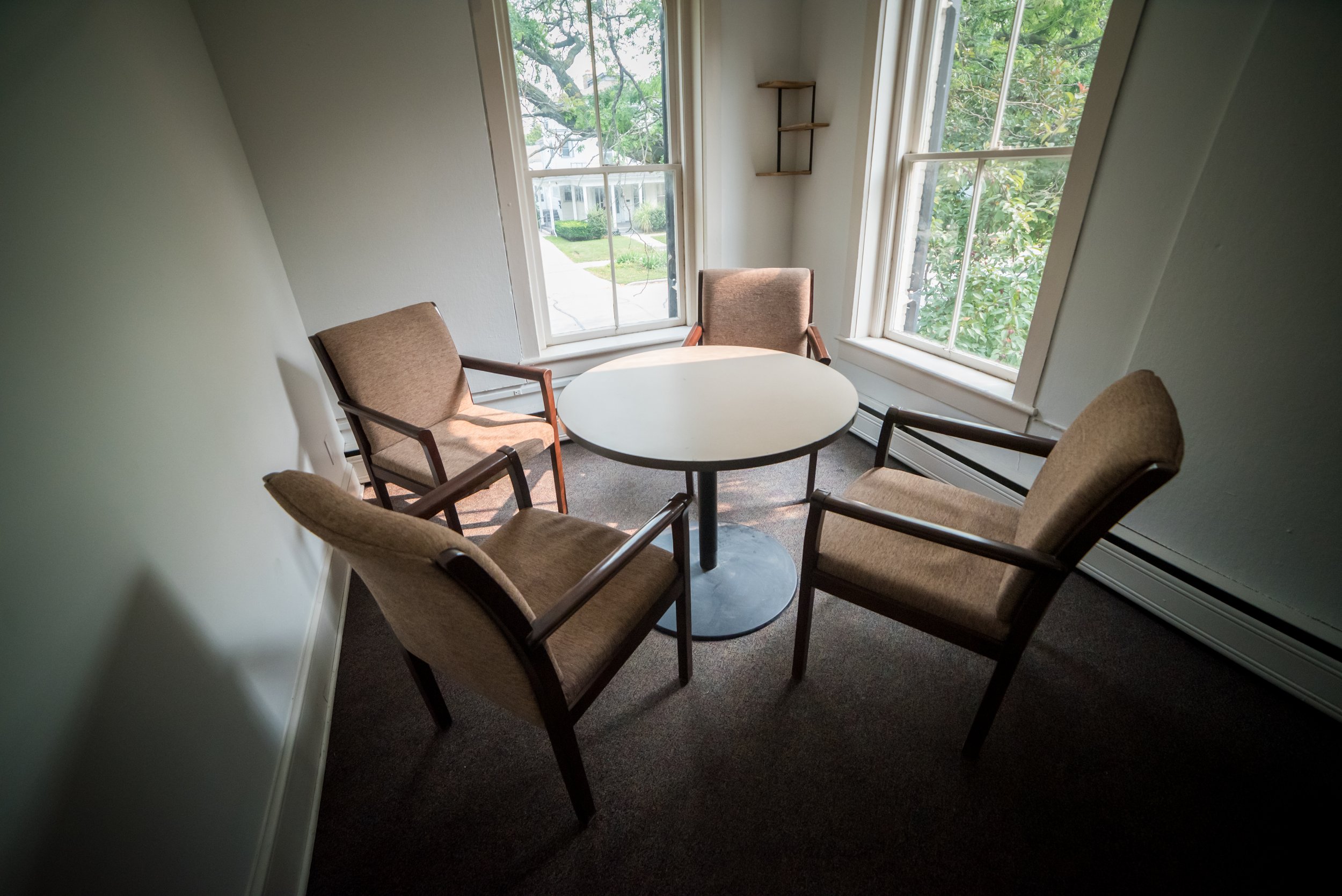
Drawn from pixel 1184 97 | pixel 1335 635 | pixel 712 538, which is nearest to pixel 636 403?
pixel 712 538

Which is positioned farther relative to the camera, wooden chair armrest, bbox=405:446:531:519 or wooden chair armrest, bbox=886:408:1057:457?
wooden chair armrest, bbox=886:408:1057:457

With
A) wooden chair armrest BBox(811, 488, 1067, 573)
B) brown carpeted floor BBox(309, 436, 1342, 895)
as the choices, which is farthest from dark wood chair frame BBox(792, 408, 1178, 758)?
brown carpeted floor BBox(309, 436, 1342, 895)

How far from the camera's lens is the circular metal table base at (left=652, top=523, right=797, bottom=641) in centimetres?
170

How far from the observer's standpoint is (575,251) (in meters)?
2.74

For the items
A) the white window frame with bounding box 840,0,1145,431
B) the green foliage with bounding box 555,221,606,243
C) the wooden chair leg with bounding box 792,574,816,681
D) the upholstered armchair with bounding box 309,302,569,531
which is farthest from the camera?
the green foliage with bounding box 555,221,606,243

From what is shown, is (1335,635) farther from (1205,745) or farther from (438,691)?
(438,691)

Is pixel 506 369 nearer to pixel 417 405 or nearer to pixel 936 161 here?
pixel 417 405

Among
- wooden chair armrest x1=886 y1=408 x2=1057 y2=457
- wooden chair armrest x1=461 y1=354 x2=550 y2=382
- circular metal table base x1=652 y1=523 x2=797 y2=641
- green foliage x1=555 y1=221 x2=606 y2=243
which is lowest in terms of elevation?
circular metal table base x1=652 y1=523 x2=797 y2=641

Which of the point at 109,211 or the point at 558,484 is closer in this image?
the point at 109,211

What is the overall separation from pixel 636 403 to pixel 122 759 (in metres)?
1.22

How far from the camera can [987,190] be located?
207 cm

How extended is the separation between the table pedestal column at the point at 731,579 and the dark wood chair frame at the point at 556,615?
204mm

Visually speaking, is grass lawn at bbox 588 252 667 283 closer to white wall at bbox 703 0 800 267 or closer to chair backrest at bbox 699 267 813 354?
white wall at bbox 703 0 800 267

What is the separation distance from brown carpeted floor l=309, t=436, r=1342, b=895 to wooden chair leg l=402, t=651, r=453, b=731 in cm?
4
